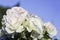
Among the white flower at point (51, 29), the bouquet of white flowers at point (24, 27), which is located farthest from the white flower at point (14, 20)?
the white flower at point (51, 29)

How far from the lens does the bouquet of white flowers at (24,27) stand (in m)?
2.40

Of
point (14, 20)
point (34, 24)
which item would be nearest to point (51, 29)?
point (34, 24)

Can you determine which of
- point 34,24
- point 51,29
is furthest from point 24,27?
point 51,29

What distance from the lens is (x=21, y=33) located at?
7.97 ft

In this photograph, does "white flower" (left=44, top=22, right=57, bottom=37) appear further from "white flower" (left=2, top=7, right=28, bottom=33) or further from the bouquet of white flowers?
"white flower" (left=2, top=7, right=28, bottom=33)

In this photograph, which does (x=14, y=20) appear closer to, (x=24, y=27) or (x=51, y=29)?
(x=24, y=27)

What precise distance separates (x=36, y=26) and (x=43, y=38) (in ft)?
0.44

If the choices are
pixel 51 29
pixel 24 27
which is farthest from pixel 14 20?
pixel 51 29

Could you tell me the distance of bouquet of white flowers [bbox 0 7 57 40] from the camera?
2402 mm

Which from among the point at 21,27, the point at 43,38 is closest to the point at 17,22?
the point at 21,27

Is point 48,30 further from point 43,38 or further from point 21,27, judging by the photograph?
point 21,27

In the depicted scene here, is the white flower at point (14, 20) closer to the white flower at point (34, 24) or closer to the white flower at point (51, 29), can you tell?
the white flower at point (34, 24)

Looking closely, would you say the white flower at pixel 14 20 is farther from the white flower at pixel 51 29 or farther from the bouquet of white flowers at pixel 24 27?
the white flower at pixel 51 29

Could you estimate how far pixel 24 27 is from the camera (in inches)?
95.3
